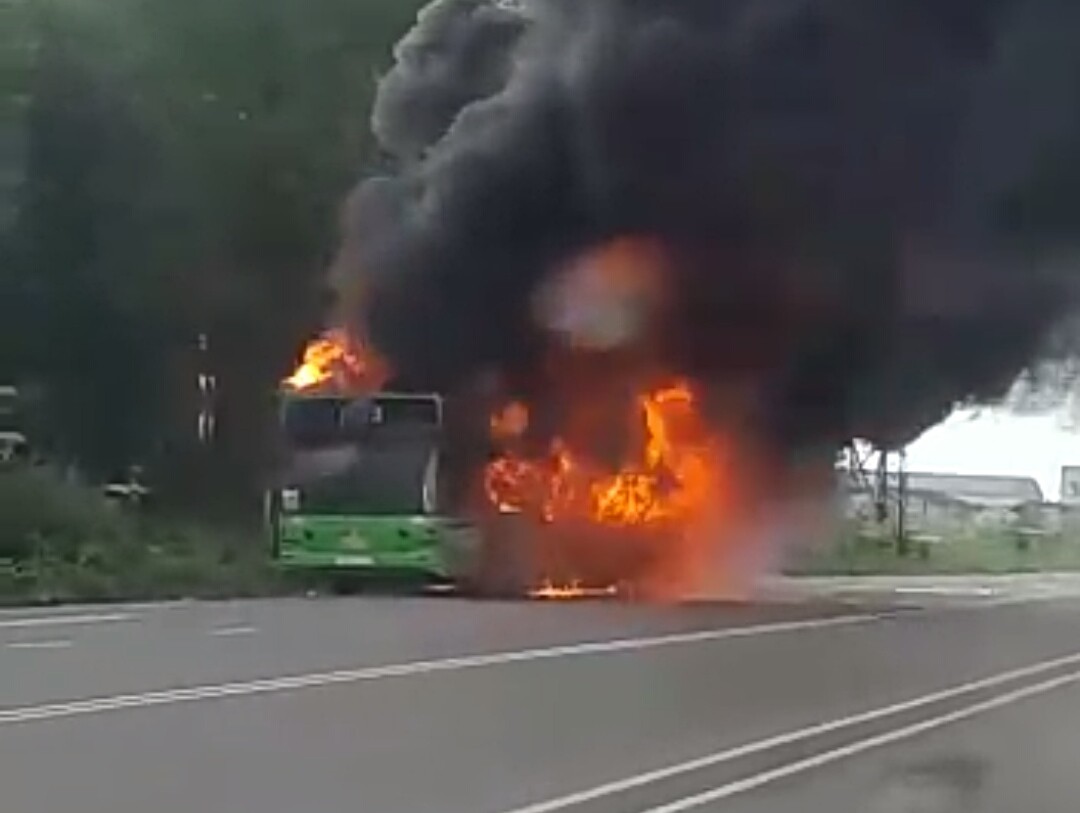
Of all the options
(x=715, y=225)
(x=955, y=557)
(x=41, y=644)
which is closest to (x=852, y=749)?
(x=41, y=644)

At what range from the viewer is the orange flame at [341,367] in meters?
40.3

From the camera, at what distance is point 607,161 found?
37.1 m

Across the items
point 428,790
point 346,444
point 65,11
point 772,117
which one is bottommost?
point 428,790

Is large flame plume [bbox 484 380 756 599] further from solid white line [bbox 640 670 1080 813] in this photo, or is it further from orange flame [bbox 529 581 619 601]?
solid white line [bbox 640 670 1080 813]

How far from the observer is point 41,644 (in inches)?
961

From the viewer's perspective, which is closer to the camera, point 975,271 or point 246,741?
point 246,741

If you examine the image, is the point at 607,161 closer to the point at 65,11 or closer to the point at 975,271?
the point at 975,271

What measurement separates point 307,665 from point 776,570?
2331 cm

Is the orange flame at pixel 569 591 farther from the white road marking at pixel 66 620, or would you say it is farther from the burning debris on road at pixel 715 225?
the white road marking at pixel 66 620

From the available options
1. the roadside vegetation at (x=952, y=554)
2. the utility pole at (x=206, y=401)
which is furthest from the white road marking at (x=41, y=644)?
the roadside vegetation at (x=952, y=554)

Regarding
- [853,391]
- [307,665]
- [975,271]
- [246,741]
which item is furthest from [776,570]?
[246,741]

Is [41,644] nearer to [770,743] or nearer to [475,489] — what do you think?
[770,743]

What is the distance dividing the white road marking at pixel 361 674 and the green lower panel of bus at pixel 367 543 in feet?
24.5

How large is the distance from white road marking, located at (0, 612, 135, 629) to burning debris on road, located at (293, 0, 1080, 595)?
352 inches
